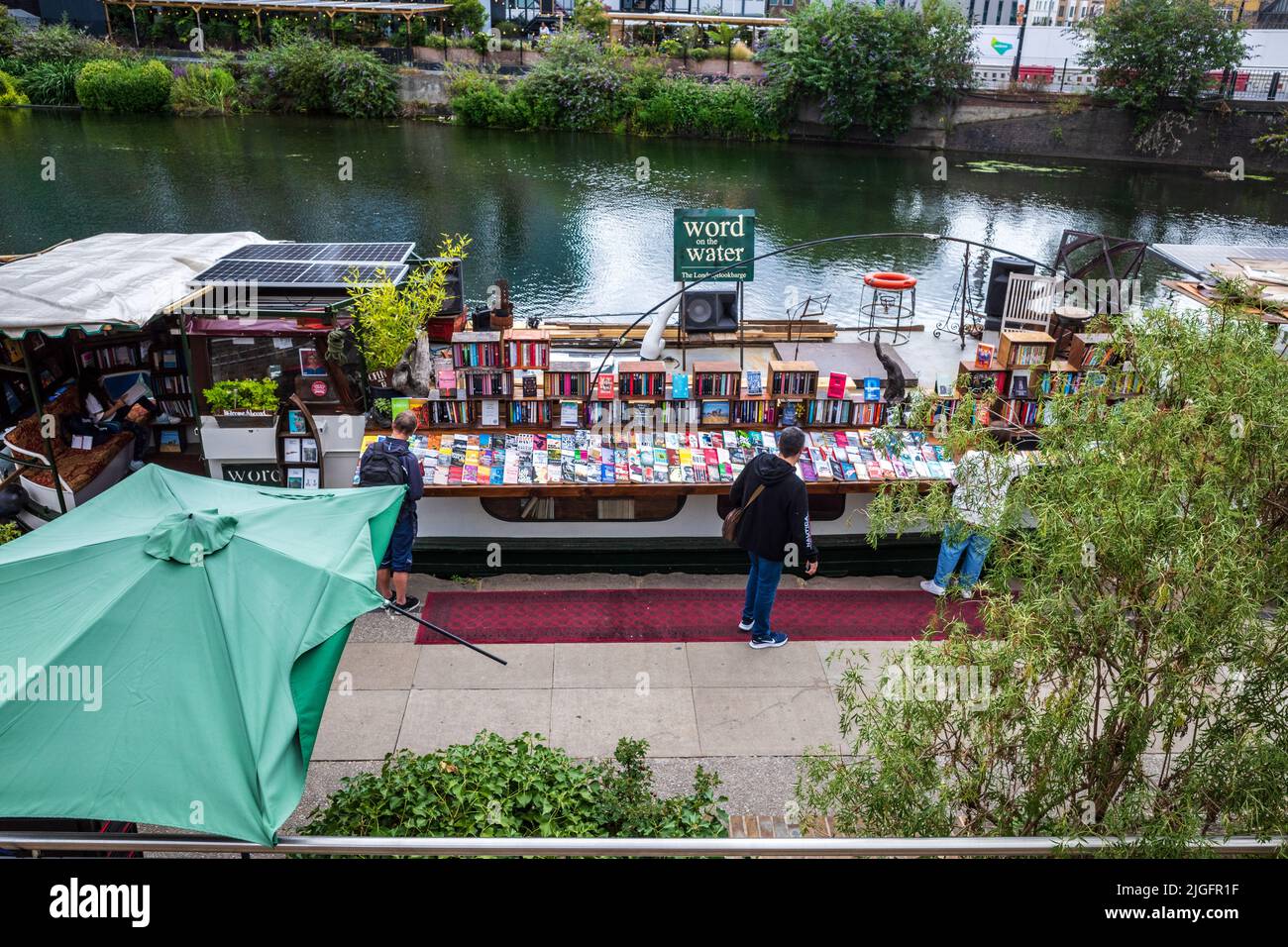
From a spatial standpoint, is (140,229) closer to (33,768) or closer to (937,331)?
(937,331)

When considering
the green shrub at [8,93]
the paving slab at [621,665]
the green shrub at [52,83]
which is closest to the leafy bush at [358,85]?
the green shrub at [52,83]

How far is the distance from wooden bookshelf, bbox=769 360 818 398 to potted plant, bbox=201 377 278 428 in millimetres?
4836

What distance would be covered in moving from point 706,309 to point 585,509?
129 inches

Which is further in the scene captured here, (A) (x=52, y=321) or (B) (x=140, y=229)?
(B) (x=140, y=229)

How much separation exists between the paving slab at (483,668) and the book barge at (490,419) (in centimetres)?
129

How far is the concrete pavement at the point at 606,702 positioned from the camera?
7145mm

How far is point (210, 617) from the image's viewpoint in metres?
4.67

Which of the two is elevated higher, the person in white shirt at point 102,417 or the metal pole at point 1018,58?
the metal pole at point 1018,58

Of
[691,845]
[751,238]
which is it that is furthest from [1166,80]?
[691,845]

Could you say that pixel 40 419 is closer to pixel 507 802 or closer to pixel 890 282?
pixel 507 802

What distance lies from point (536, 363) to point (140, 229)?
1962cm

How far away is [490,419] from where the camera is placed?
9.87m

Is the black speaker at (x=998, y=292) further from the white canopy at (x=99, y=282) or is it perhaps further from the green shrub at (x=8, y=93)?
the green shrub at (x=8, y=93)
